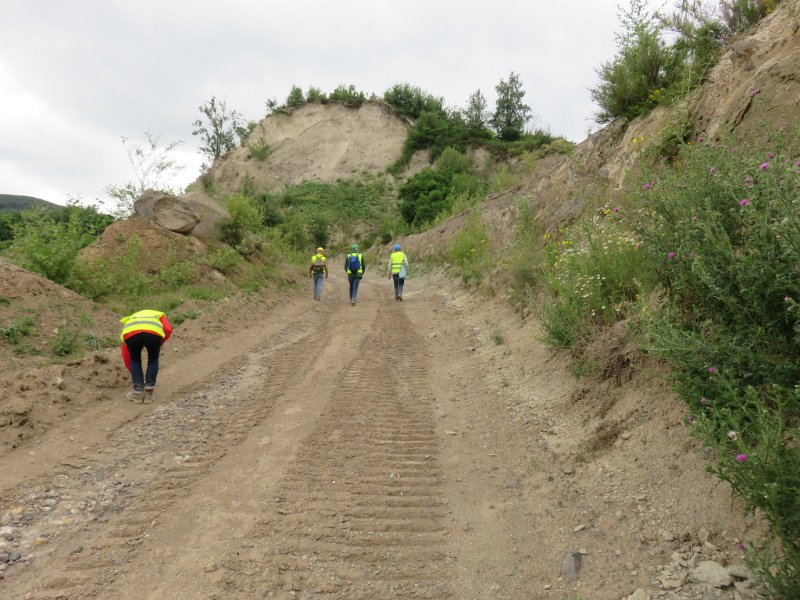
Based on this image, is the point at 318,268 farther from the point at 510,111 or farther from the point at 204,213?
the point at 510,111

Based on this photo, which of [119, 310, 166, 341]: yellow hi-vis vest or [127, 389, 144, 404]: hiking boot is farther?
[127, 389, 144, 404]: hiking boot

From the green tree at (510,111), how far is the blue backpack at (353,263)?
3335 centimetres

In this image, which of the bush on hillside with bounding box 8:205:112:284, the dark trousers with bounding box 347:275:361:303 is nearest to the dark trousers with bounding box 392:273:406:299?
the dark trousers with bounding box 347:275:361:303

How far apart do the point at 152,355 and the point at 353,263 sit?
7712 millimetres

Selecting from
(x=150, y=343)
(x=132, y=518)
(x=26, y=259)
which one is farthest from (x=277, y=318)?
(x=132, y=518)

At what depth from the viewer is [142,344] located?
6414mm

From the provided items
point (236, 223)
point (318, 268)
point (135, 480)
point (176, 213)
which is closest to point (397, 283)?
point (318, 268)

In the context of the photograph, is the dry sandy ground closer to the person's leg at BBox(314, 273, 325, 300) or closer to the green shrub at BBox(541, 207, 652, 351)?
the green shrub at BBox(541, 207, 652, 351)

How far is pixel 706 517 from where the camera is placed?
3.30m

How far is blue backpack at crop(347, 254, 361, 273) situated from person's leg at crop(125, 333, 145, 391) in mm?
7724

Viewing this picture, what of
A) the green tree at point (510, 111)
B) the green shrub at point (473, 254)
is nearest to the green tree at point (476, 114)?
the green tree at point (510, 111)

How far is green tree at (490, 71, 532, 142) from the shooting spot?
143ft

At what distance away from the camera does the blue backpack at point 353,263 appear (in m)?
13.8

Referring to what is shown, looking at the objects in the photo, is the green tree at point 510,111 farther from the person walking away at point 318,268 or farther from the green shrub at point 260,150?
the person walking away at point 318,268
